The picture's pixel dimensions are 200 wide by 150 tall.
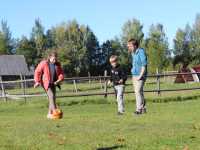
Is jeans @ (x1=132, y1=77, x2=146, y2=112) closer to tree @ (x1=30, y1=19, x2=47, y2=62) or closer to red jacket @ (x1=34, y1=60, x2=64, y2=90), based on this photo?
red jacket @ (x1=34, y1=60, x2=64, y2=90)

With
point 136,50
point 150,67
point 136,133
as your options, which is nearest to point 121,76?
point 136,50

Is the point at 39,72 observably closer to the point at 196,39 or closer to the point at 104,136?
the point at 104,136

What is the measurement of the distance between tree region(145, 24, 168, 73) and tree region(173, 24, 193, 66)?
641cm

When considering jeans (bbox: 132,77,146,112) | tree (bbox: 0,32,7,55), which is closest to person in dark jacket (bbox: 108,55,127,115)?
jeans (bbox: 132,77,146,112)

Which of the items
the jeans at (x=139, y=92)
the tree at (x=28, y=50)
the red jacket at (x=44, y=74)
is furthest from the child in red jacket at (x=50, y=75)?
the tree at (x=28, y=50)

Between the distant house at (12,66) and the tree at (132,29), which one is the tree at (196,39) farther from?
the distant house at (12,66)

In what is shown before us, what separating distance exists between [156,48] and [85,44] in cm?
2317

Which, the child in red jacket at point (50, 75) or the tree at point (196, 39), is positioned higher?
the tree at point (196, 39)

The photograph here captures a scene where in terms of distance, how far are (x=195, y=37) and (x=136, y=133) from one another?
4369 inches

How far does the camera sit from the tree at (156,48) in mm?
98312

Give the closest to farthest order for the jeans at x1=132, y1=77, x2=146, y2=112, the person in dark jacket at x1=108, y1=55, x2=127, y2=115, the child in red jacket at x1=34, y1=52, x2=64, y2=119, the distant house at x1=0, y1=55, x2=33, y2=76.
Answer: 1. the jeans at x1=132, y1=77, x2=146, y2=112
2. the child in red jacket at x1=34, y1=52, x2=64, y2=119
3. the person in dark jacket at x1=108, y1=55, x2=127, y2=115
4. the distant house at x1=0, y1=55, x2=33, y2=76

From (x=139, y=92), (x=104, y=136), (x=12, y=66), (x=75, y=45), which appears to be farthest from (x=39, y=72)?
(x=75, y=45)

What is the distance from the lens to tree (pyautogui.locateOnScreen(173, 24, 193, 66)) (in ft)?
383

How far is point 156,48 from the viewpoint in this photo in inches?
3991
